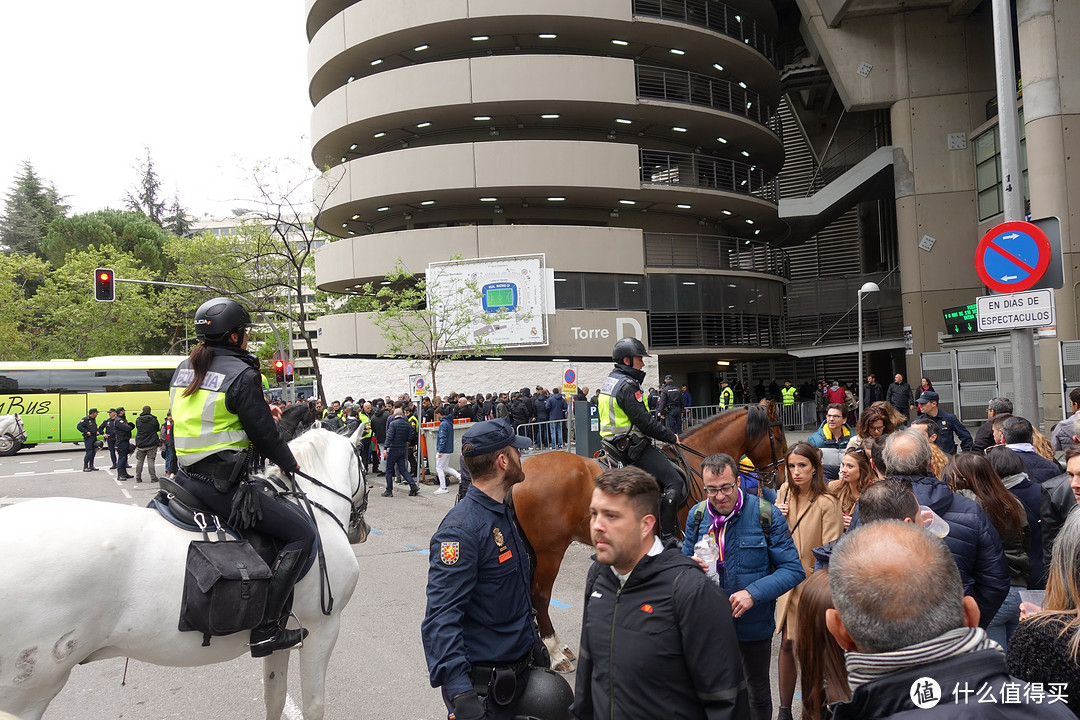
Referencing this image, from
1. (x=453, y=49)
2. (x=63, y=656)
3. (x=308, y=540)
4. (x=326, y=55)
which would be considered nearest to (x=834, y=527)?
(x=308, y=540)

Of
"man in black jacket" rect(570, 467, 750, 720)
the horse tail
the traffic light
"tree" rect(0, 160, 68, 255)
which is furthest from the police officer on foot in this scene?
"tree" rect(0, 160, 68, 255)

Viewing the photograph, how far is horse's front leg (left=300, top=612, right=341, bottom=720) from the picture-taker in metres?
4.48

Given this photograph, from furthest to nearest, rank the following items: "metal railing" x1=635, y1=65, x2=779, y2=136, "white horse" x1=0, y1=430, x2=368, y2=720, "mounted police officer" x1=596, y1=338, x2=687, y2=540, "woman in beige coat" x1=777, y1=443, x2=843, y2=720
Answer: "metal railing" x1=635, y1=65, x2=779, y2=136
"mounted police officer" x1=596, y1=338, x2=687, y2=540
"woman in beige coat" x1=777, y1=443, x2=843, y2=720
"white horse" x1=0, y1=430, x2=368, y2=720

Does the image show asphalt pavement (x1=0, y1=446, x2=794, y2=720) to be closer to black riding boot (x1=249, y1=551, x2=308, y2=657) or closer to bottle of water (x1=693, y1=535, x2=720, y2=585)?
black riding boot (x1=249, y1=551, x2=308, y2=657)

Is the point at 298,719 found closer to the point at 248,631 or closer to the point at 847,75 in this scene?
the point at 248,631

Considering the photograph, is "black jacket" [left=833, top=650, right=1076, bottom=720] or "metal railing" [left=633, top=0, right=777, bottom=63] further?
"metal railing" [left=633, top=0, right=777, bottom=63]

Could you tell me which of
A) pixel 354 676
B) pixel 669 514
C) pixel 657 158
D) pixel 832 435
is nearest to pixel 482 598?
pixel 354 676

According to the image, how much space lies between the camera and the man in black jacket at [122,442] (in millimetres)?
21531

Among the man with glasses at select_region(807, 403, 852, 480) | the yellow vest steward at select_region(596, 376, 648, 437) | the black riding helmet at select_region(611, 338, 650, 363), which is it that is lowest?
the man with glasses at select_region(807, 403, 852, 480)

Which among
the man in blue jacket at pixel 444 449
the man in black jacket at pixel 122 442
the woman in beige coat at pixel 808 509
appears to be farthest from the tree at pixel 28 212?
the woman in beige coat at pixel 808 509

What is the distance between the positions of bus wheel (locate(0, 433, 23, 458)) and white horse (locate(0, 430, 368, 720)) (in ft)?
105

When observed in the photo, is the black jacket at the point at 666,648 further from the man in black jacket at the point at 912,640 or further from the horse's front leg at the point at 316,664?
the horse's front leg at the point at 316,664

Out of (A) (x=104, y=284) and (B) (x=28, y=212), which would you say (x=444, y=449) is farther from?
(B) (x=28, y=212)

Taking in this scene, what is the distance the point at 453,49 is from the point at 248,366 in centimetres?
3091
